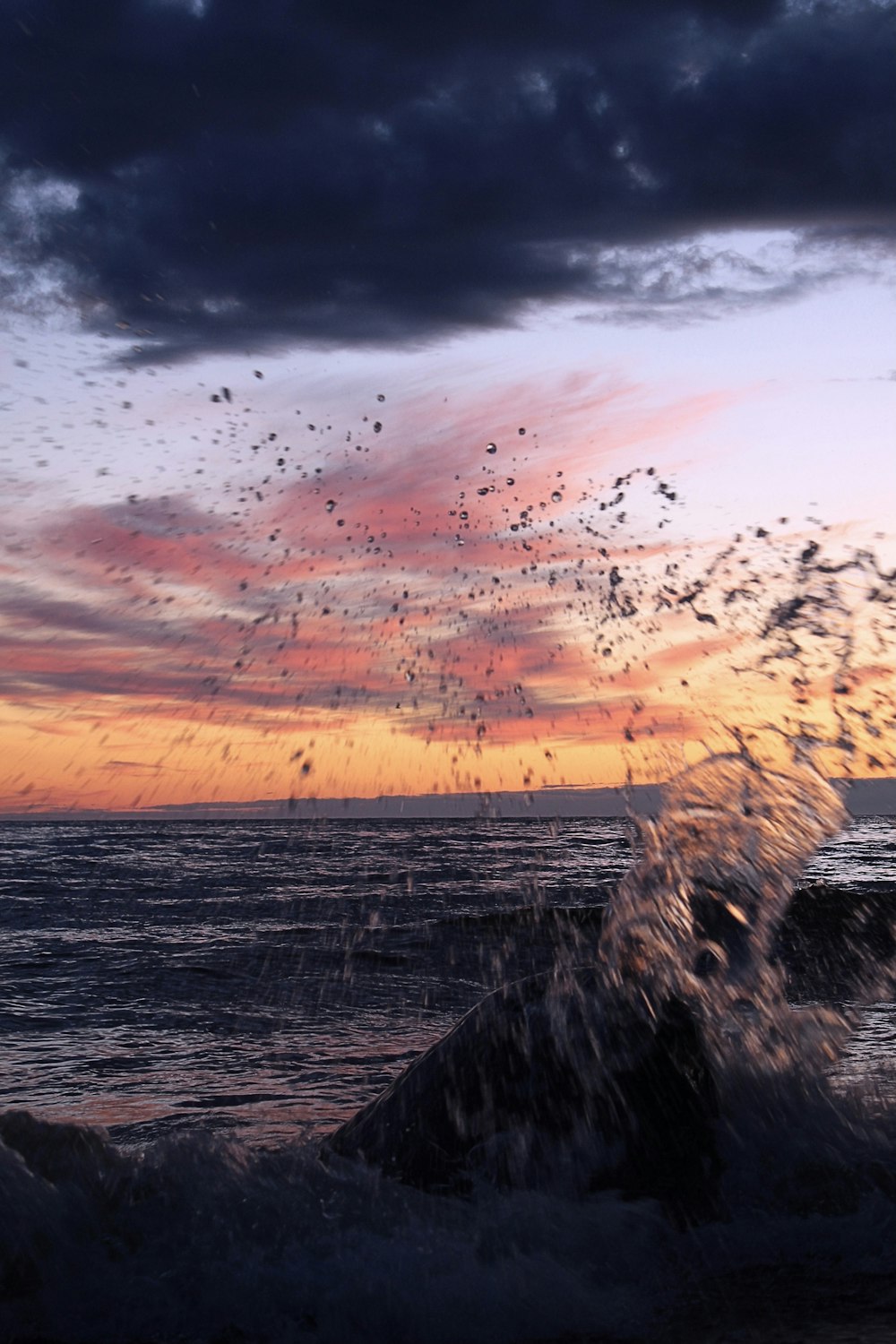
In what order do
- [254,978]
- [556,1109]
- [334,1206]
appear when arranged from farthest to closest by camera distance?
[254,978], [556,1109], [334,1206]

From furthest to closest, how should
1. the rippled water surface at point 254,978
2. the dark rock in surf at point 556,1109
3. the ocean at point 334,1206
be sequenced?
1. the rippled water surface at point 254,978
2. the dark rock in surf at point 556,1109
3. the ocean at point 334,1206

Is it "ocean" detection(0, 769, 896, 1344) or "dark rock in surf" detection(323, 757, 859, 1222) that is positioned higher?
"dark rock in surf" detection(323, 757, 859, 1222)

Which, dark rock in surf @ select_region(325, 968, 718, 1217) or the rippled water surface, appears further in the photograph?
the rippled water surface

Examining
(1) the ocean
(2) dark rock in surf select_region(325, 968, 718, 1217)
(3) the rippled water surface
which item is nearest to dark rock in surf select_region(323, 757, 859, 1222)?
(2) dark rock in surf select_region(325, 968, 718, 1217)

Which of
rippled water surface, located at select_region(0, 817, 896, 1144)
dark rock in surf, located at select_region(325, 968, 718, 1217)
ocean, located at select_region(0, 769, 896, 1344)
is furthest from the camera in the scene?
rippled water surface, located at select_region(0, 817, 896, 1144)

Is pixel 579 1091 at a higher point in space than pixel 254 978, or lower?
higher

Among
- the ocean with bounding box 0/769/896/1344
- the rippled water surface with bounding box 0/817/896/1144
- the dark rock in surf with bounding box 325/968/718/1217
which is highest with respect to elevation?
the dark rock in surf with bounding box 325/968/718/1217

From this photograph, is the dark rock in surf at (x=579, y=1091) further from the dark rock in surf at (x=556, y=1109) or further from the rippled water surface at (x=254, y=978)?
the rippled water surface at (x=254, y=978)

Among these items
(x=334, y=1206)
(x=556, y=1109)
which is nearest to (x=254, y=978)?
(x=556, y=1109)

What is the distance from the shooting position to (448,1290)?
423 centimetres

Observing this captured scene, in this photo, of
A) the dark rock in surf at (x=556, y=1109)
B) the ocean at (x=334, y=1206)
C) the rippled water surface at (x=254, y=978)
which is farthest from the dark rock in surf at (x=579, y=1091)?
the rippled water surface at (x=254, y=978)

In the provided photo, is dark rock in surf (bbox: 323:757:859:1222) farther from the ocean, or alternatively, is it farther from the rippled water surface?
the rippled water surface

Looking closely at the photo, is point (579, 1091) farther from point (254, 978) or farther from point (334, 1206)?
point (254, 978)

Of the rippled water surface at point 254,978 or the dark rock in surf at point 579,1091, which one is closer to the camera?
the dark rock in surf at point 579,1091
